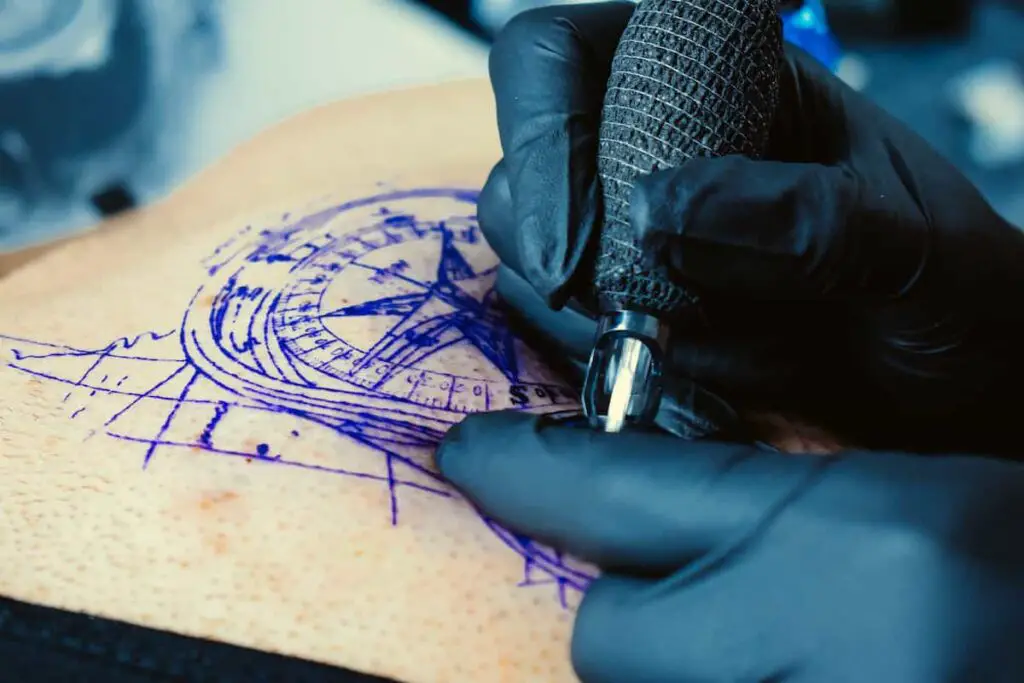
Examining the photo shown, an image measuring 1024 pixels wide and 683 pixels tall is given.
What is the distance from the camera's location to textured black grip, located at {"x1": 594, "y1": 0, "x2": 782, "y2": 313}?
60cm

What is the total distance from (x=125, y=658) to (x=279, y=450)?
175mm

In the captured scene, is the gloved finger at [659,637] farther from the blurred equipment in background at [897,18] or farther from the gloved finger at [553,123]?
the blurred equipment in background at [897,18]

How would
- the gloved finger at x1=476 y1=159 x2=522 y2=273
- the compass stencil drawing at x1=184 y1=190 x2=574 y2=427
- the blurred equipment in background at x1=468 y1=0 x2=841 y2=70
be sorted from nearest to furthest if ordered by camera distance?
the compass stencil drawing at x1=184 y1=190 x2=574 y2=427
the gloved finger at x1=476 y1=159 x2=522 y2=273
the blurred equipment in background at x1=468 y1=0 x2=841 y2=70

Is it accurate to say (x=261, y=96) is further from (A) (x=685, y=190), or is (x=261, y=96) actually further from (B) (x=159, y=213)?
(A) (x=685, y=190)

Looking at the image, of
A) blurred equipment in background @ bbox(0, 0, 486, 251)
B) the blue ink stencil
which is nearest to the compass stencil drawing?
the blue ink stencil

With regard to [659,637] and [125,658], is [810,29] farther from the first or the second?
[125,658]

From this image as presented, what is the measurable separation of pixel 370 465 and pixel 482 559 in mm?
114

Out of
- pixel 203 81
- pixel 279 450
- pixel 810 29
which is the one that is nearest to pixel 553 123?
pixel 279 450

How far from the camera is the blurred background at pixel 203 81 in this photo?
1238 millimetres

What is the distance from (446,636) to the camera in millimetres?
542

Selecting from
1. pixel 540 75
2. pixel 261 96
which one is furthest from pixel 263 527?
pixel 261 96

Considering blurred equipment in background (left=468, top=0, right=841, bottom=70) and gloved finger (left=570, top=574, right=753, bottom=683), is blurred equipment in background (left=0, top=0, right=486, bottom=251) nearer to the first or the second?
blurred equipment in background (left=468, top=0, right=841, bottom=70)

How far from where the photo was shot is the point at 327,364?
73cm

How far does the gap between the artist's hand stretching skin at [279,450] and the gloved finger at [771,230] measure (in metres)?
0.21
